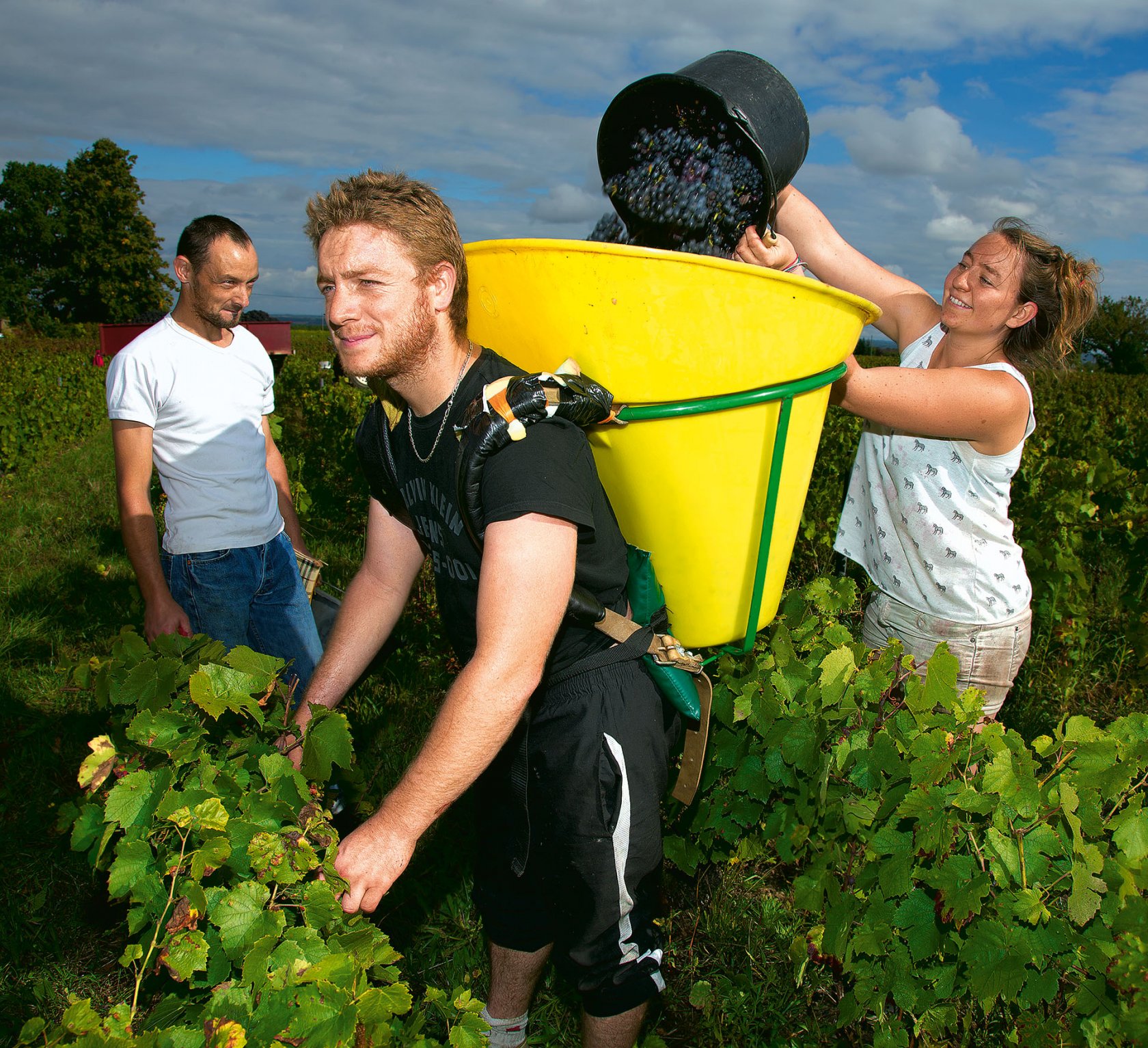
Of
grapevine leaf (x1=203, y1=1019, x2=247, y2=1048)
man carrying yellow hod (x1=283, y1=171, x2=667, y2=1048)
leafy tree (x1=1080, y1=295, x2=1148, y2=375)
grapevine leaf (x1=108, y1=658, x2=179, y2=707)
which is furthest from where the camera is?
leafy tree (x1=1080, y1=295, x2=1148, y2=375)

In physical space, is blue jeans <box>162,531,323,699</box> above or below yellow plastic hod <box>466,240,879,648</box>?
below

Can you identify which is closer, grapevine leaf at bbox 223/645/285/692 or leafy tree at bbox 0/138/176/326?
grapevine leaf at bbox 223/645/285/692

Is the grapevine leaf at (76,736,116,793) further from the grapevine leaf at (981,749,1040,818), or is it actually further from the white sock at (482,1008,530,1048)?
the grapevine leaf at (981,749,1040,818)

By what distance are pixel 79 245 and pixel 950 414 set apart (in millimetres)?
68677

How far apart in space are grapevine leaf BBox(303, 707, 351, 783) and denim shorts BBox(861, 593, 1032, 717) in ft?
5.83

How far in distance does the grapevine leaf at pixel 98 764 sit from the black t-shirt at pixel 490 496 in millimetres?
752

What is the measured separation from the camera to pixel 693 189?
73.7 inches

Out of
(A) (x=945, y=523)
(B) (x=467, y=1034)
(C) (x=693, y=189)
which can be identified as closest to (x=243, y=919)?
(B) (x=467, y=1034)

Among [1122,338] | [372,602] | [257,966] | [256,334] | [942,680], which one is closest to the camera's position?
[257,966]

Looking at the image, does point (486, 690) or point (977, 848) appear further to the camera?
point (977, 848)

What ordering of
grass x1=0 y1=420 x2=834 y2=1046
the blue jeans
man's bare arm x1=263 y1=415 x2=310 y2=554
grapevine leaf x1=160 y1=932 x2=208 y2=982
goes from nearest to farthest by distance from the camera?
grapevine leaf x1=160 y1=932 x2=208 y2=982 < grass x1=0 y1=420 x2=834 y2=1046 < the blue jeans < man's bare arm x1=263 y1=415 x2=310 y2=554

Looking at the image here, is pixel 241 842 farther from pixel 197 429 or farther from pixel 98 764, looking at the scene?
pixel 197 429

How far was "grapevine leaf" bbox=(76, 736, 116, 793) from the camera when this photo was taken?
1.46m

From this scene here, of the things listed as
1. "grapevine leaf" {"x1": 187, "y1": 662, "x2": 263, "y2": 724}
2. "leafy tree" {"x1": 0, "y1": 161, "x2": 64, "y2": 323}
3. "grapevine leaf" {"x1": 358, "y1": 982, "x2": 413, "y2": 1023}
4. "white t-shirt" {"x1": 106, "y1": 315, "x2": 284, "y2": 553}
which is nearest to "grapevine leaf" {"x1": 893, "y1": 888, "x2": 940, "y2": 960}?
"grapevine leaf" {"x1": 358, "y1": 982, "x2": 413, "y2": 1023}
